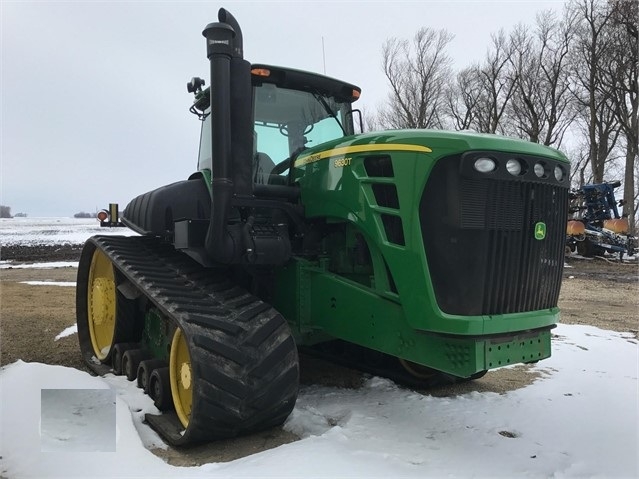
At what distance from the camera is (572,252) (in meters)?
20.7

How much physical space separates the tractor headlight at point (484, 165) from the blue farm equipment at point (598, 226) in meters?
18.5

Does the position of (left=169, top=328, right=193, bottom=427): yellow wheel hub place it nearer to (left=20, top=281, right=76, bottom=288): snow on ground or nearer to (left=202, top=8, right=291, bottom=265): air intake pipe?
(left=202, top=8, right=291, bottom=265): air intake pipe

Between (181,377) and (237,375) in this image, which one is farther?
(181,377)

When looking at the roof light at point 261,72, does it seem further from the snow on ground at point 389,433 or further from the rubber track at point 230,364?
the snow on ground at point 389,433

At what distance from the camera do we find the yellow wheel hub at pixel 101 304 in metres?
5.42

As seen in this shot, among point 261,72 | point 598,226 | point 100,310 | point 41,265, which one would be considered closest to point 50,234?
point 41,265

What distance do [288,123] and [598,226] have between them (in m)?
19.9

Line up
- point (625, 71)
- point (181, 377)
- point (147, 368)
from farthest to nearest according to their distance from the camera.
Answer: point (625, 71), point (147, 368), point (181, 377)

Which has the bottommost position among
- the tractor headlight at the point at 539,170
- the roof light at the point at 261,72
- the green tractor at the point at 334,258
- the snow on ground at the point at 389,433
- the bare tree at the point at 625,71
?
the snow on ground at the point at 389,433

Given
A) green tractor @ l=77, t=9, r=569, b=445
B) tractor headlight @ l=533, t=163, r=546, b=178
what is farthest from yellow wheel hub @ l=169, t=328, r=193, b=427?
tractor headlight @ l=533, t=163, r=546, b=178

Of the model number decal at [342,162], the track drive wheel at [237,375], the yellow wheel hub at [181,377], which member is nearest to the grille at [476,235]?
the model number decal at [342,162]

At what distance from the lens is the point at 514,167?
324 centimetres

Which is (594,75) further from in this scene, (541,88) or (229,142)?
(229,142)

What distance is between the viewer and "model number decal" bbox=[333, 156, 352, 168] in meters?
3.69
